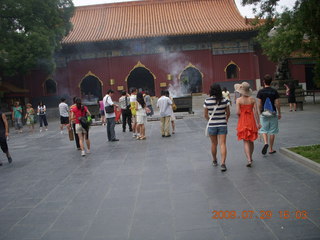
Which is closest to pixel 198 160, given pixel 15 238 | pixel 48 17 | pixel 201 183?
pixel 201 183

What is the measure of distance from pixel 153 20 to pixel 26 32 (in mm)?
9822

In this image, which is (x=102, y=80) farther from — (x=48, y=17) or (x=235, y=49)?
(x=235, y=49)

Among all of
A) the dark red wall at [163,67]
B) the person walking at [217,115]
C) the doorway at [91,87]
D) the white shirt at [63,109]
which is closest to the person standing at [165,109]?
the person walking at [217,115]

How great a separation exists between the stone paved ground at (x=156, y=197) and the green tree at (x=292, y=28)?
7.79 feet

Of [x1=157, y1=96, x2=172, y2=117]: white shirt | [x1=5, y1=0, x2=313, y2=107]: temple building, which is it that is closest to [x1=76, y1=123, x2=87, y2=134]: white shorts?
[x1=157, y1=96, x2=172, y2=117]: white shirt

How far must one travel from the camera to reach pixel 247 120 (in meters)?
5.85

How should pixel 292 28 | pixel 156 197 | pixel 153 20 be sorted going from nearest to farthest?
pixel 156 197 < pixel 292 28 < pixel 153 20

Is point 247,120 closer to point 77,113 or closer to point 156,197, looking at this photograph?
point 156,197

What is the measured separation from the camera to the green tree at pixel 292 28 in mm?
5805

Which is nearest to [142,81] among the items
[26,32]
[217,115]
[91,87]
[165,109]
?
[91,87]

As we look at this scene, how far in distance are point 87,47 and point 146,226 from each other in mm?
22199

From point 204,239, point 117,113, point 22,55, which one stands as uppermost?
point 22,55

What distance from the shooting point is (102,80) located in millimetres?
24781
